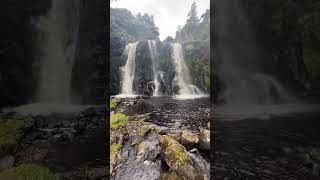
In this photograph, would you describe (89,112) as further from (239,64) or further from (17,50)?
(239,64)

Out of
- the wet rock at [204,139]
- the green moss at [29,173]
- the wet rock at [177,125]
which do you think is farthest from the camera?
the wet rock at [177,125]

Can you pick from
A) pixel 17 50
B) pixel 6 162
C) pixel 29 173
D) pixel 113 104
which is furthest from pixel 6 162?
pixel 113 104

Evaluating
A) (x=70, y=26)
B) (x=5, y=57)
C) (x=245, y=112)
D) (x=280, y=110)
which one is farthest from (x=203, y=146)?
(x=5, y=57)

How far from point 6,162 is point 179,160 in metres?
2.22

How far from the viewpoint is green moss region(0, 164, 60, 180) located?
8.88 ft

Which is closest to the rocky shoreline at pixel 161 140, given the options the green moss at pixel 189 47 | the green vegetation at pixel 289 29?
the green moss at pixel 189 47

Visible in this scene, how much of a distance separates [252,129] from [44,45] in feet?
7.97

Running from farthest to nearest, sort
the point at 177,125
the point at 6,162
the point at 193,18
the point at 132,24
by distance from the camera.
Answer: the point at 132,24, the point at 193,18, the point at 177,125, the point at 6,162

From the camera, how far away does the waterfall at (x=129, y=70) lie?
5.14 metres

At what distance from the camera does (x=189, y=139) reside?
426cm

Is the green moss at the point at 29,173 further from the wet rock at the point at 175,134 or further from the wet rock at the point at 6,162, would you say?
the wet rock at the point at 175,134

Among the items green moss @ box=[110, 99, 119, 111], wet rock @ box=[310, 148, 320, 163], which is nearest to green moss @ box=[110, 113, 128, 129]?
green moss @ box=[110, 99, 119, 111]

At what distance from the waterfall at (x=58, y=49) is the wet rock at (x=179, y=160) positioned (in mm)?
1733

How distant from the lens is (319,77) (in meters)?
2.70
